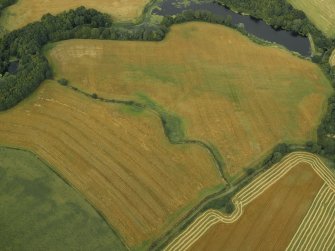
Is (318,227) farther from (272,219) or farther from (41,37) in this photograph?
(41,37)

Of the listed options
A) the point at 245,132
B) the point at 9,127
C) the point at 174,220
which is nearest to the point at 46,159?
the point at 9,127

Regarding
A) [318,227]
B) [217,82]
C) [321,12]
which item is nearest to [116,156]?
[217,82]

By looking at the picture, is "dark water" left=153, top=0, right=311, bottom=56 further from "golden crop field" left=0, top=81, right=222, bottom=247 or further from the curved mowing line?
"golden crop field" left=0, top=81, right=222, bottom=247

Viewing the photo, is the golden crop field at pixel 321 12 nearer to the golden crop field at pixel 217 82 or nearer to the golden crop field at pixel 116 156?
the golden crop field at pixel 217 82

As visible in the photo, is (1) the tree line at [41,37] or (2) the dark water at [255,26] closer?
(1) the tree line at [41,37]

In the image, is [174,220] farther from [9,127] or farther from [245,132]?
[9,127]

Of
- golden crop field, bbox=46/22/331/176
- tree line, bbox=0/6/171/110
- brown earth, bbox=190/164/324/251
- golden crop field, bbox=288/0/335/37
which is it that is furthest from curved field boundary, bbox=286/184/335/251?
golden crop field, bbox=288/0/335/37

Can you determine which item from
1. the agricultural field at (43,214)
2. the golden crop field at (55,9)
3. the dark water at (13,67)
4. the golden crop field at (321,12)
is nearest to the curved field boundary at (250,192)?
the agricultural field at (43,214)
